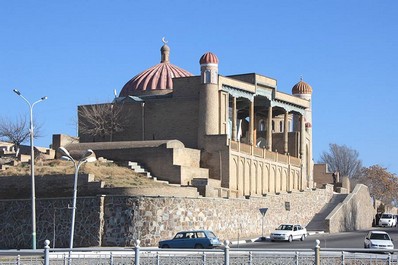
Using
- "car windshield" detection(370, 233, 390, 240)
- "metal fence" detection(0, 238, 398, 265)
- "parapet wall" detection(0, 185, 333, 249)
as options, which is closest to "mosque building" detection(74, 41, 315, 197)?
"parapet wall" detection(0, 185, 333, 249)

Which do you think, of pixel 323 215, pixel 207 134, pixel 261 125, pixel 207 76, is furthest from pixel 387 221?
pixel 207 76

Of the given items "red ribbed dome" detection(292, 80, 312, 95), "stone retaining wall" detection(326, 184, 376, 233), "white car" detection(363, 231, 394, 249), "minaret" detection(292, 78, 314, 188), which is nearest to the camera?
"white car" detection(363, 231, 394, 249)

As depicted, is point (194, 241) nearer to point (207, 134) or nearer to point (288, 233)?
point (288, 233)

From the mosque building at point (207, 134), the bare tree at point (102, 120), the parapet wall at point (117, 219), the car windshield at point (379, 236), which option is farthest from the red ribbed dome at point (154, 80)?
the car windshield at point (379, 236)

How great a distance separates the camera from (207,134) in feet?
211

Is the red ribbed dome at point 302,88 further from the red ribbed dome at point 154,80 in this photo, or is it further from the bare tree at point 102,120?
the bare tree at point 102,120

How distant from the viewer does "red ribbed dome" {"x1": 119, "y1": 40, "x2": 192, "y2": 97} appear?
2908 inches

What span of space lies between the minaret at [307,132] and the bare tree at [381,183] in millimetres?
37396

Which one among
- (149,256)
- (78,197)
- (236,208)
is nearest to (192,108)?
(236,208)

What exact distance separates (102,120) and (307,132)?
77.3 feet

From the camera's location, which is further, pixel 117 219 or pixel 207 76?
pixel 207 76

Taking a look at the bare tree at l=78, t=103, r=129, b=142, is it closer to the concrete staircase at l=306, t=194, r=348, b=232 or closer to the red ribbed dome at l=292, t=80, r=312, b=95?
the concrete staircase at l=306, t=194, r=348, b=232

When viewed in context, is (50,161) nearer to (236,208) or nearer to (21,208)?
(21,208)

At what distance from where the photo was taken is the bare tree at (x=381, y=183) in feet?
393
